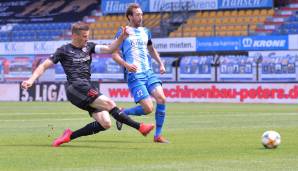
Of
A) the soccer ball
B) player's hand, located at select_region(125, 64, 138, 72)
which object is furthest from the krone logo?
the soccer ball

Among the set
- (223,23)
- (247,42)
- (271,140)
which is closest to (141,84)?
(271,140)

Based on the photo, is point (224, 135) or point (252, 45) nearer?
point (224, 135)

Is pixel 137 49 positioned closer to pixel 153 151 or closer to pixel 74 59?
pixel 74 59

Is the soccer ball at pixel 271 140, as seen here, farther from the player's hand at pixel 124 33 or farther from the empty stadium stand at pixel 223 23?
the empty stadium stand at pixel 223 23

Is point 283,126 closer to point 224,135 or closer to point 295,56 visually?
point 224,135

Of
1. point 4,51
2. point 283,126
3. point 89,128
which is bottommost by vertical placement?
point 4,51

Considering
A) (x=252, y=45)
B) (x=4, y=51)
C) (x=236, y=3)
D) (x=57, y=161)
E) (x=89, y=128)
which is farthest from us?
(x=4, y=51)

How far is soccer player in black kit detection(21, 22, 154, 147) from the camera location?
12.1 m

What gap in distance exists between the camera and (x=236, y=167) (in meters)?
8.88

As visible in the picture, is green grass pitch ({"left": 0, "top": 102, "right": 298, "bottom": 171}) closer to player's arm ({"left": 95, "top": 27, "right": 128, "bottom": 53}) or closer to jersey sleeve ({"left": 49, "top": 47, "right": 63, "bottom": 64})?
jersey sleeve ({"left": 49, "top": 47, "right": 63, "bottom": 64})

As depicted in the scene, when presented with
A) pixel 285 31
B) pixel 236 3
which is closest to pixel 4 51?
pixel 236 3

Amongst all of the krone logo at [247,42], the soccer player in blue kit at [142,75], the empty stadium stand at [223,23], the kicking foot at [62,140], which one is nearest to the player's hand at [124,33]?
the soccer player in blue kit at [142,75]

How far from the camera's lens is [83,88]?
1225 centimetres

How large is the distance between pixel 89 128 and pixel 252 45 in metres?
29.7
